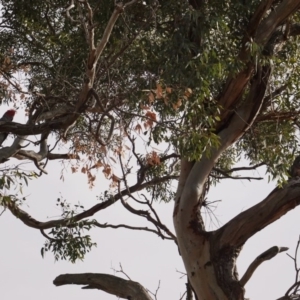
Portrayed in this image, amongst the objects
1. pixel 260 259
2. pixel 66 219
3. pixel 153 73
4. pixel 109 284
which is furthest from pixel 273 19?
pixel 66 219

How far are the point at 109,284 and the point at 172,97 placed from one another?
2.04m

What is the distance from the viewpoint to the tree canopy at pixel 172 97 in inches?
209

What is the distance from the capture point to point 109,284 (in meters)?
6.41

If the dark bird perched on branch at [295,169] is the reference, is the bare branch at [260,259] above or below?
below

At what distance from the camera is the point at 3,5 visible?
23.6 feet

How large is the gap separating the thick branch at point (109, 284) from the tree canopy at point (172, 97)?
0.02 meters

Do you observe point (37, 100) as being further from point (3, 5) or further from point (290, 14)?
point (290, 14)

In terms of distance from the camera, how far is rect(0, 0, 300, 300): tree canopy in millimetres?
5309

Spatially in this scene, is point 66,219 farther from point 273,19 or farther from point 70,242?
point 273,19

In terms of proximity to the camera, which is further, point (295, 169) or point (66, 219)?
point (66, 219)

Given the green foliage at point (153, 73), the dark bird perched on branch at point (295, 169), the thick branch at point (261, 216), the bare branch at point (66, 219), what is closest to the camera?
the green foliage at point (153, 73)

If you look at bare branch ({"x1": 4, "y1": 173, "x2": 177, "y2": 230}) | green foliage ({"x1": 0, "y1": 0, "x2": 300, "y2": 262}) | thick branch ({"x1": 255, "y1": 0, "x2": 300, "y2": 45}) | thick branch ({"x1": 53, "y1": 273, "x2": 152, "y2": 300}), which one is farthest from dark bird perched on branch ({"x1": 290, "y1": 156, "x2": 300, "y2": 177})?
bare branch ({"x1": 4, "y1": 173, "x2": 177, "y2": 230})

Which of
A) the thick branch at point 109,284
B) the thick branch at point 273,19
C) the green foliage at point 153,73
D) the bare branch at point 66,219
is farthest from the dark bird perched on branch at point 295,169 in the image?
the bare branch at point 66,219

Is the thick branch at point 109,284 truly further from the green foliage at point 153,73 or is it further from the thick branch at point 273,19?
the thick branch at point 273,19
